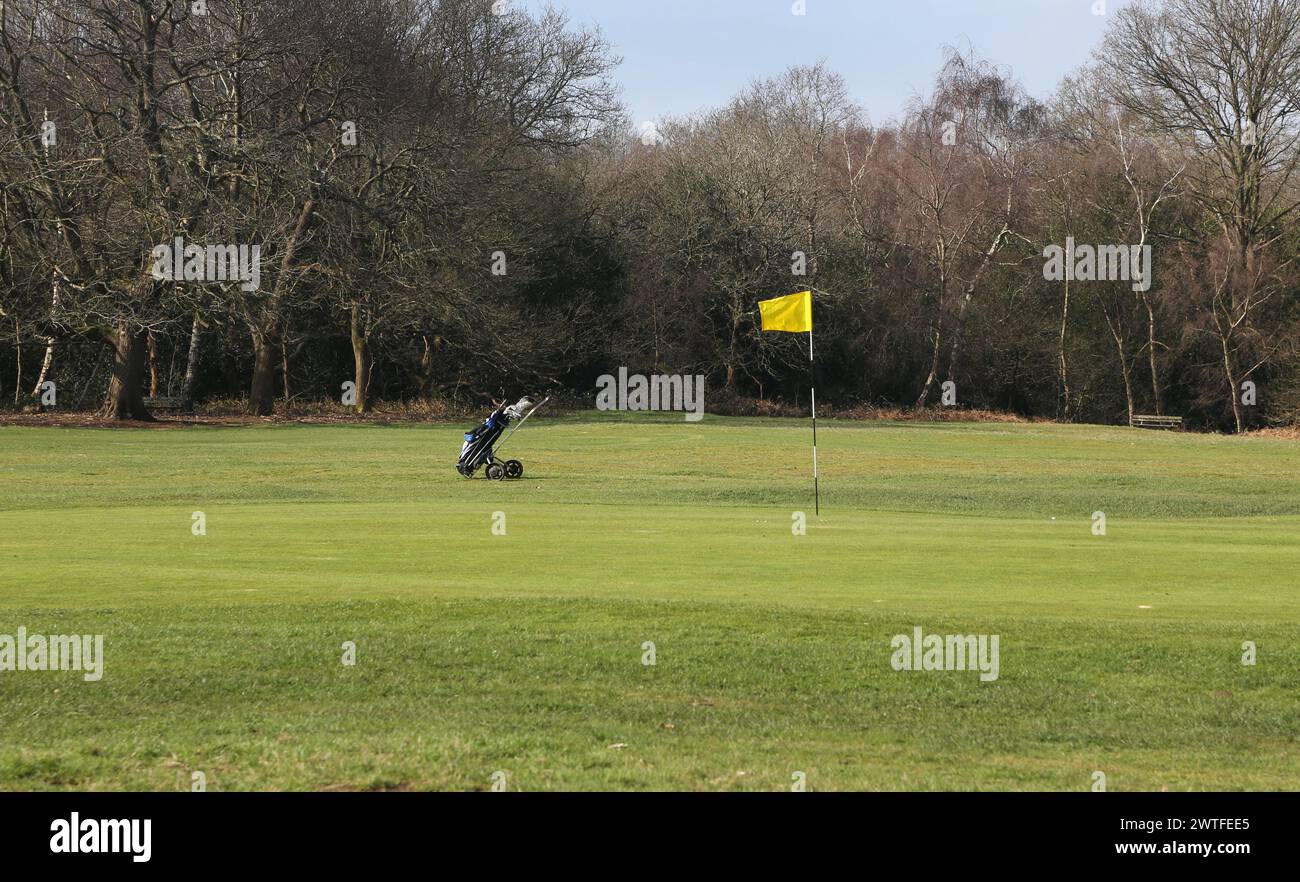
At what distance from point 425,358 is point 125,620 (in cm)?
4640

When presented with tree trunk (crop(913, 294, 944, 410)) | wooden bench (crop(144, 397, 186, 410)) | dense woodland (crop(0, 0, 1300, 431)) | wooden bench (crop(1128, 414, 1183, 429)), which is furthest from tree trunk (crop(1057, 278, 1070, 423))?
wooden bench (crop(144, 397, 186, 410))

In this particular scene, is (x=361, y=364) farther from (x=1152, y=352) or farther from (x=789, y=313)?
(x=1152, y=352)

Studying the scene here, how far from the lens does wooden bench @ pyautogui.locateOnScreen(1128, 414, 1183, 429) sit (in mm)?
55656

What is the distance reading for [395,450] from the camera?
38625mm

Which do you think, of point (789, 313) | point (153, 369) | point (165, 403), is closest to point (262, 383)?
point (165, 403)

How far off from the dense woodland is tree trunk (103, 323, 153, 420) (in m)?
0.10

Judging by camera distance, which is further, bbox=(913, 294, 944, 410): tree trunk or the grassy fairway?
bbox=(913, 294, 944, 410): tree trunk

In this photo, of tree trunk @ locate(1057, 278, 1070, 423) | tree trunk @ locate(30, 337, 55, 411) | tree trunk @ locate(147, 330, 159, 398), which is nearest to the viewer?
tree trunk @ locate(30, 337, 55, 411)

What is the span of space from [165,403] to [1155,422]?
1521 inches

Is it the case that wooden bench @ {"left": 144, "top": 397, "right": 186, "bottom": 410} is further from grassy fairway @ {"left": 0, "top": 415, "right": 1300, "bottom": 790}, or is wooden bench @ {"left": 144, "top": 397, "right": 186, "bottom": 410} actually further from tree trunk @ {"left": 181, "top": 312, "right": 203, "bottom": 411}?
grassy fairway @ {"left": 0, "top": 415, "right": 1300, "bottom": 790}

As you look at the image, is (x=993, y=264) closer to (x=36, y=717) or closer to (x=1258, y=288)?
(x=1258, y=288)

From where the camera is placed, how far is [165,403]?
51406 millimetres
